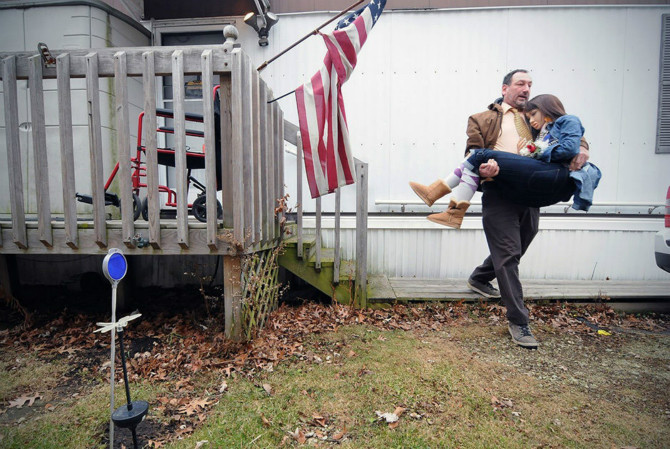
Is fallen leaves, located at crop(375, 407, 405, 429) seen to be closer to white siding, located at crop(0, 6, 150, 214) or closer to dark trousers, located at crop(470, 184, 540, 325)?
dark trousers, located at crop(470, 184, 540, 325)

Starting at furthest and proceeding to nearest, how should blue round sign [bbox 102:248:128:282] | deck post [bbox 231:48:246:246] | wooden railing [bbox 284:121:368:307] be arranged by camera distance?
wooden railing [bbox 284:121:368:307], deck post [bbox 231:48:246:246], blue round sign [bbox 102:248:128:282]

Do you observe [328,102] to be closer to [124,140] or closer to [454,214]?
[454,214]

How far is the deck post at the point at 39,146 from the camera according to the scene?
2746 millimetres

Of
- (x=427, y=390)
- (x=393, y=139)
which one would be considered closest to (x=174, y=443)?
(x=427, y=390)

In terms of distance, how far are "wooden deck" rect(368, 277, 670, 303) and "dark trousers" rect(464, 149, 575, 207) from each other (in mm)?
1418

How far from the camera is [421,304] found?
3766 mm

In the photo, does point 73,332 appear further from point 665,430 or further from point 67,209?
point 665,430

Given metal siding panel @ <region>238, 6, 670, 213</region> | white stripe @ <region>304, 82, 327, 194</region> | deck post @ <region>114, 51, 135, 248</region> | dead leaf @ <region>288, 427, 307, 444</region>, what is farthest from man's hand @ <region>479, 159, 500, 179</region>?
deck post @ <region>114, 51, 135, 248</region>

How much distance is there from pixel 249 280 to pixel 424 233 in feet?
9.29

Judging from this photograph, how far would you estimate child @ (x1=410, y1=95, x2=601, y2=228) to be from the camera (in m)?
2.65

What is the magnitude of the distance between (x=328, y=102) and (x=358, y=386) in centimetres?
218

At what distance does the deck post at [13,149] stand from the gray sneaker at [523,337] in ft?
14.0

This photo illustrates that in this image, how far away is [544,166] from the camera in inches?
107

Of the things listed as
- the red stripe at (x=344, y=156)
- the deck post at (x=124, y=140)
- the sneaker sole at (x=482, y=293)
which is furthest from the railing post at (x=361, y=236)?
the deck post at (x=124, y=140)
